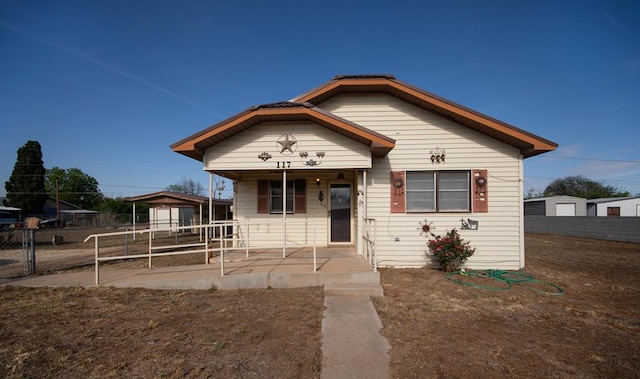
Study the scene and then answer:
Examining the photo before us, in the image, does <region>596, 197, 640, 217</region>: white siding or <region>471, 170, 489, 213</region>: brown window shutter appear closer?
<region>471, 170, 489, 213</region>: brown window shutter

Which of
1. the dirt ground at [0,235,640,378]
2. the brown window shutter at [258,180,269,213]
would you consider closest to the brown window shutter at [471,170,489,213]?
the dirt ground at [0,235,640,378]

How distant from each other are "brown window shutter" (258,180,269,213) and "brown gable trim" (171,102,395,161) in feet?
8.20

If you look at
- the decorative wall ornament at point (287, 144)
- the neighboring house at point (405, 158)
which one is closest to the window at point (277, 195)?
the neighboring house at point (405, 158)

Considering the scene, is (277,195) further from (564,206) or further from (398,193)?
(564,206)

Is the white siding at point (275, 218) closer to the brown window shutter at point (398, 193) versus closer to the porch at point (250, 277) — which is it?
the porch at point (250, 277)

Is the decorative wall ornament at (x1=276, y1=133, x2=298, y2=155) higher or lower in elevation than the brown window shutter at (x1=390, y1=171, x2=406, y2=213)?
higher

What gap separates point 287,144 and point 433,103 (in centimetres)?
394

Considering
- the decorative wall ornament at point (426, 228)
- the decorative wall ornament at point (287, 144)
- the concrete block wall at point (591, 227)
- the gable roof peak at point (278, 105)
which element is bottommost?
the concrete block wall at point (591, 227)

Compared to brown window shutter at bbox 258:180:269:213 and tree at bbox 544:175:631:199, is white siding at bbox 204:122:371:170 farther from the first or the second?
tree at bbox 544:175:631:199

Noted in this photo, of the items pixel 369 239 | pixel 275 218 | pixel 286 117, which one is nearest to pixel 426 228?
pixel 369 239

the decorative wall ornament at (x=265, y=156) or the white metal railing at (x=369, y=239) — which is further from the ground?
the decorative wall ornament at (x=265, y=156)

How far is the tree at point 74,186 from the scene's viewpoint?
181 ft

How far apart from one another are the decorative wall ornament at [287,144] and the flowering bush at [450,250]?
426 cm

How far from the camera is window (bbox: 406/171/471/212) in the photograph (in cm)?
780
